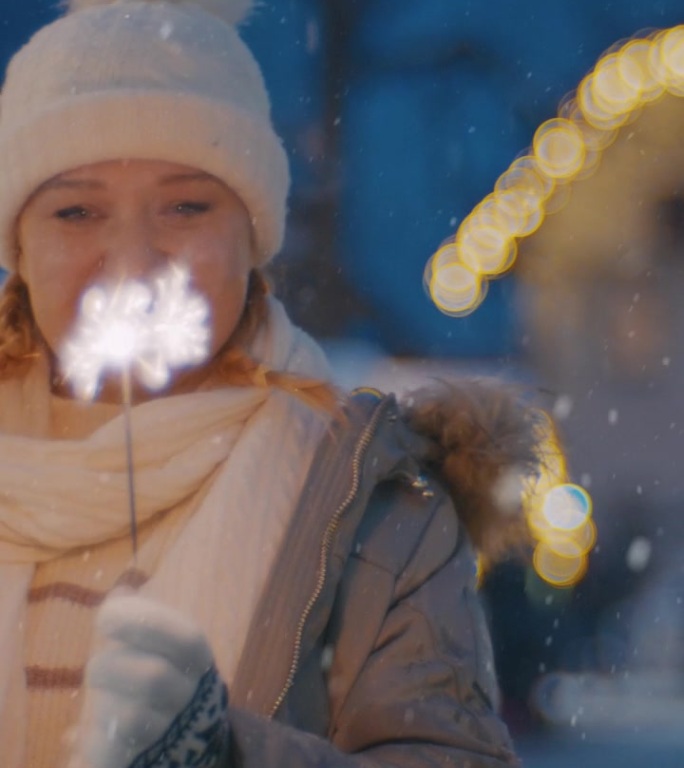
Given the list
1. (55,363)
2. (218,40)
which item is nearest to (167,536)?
(55,363)

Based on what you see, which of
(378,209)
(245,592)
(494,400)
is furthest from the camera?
(378,209)

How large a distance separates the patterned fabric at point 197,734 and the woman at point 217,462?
0.26ft

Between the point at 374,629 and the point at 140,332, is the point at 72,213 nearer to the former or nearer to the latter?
the point at 140,332

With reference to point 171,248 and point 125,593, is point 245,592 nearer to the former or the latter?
point 125,593

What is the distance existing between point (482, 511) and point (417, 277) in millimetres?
7937

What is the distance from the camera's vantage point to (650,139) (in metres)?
12.5

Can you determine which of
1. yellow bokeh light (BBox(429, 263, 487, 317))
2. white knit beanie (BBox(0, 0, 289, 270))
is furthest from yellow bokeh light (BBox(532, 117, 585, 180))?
white knit beanie (BBox(0, 0, 289, 270))

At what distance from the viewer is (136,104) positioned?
7.17 feet

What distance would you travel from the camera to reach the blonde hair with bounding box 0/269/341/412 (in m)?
2.30

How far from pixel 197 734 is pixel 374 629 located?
1.40 ft

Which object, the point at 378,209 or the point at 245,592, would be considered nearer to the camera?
the point at 245,592

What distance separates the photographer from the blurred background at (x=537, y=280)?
8.14m

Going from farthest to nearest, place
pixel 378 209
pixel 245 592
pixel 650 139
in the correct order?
pixel 650 139, pixel 378 209, pixel 245 592

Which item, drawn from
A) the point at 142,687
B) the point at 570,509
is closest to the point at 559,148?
the point at 570,509
